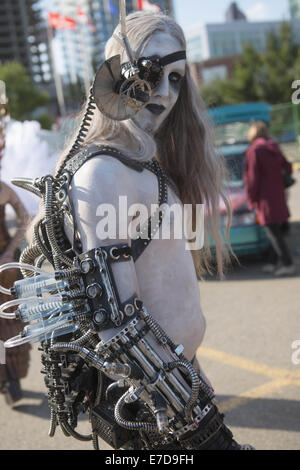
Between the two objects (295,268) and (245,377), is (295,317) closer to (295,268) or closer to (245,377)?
(245,377)

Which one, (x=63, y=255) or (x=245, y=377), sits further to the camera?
(x=245, y=377)

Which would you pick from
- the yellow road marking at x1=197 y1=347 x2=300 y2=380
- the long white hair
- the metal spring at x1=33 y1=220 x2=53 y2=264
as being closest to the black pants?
the yellow road marking at x1=197 y1=347 x2=300 y2=380

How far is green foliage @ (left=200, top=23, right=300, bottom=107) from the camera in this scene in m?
33.9

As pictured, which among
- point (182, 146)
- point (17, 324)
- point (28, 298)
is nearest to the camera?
point (28, 298)

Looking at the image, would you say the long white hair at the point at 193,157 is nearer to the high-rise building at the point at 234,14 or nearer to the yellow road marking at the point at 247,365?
the yellow road marking at the point at 247,365

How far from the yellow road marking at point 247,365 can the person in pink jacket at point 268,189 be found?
7.37 feet

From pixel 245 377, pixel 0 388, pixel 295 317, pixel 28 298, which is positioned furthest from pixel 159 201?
pixel 295 317

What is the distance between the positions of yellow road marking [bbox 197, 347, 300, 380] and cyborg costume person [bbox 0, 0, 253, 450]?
2.26 metres

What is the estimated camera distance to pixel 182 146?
204cm

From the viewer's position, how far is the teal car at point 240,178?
6766 millimetres

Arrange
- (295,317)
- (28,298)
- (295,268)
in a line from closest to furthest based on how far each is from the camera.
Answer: (28,298) → (295,317) → (295,268)

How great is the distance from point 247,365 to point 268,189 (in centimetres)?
274

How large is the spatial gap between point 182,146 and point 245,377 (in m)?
2.31

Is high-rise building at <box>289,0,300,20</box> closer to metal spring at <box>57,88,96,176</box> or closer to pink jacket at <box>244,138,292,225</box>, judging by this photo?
pink jacket at <box>244,138,292,225</box>
